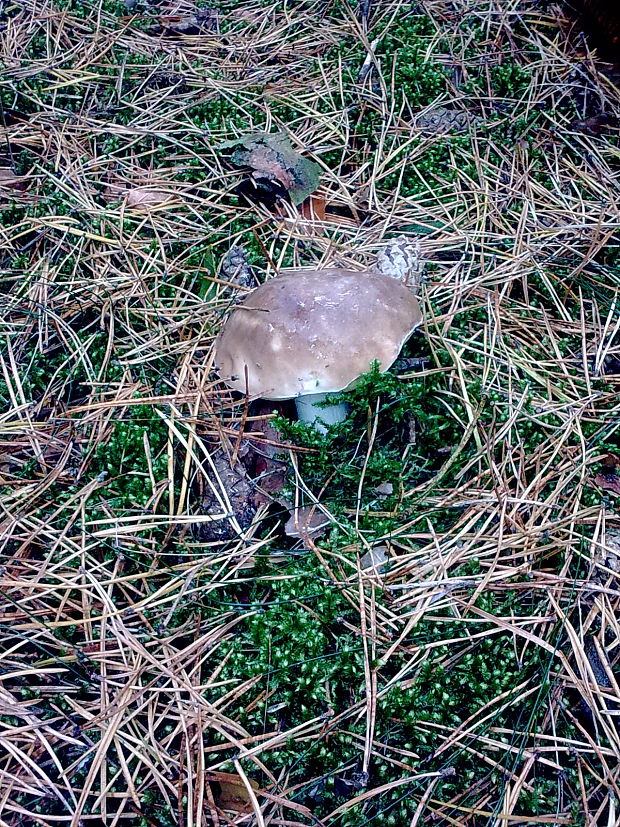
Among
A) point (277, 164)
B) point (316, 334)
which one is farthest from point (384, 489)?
point (277, 164)

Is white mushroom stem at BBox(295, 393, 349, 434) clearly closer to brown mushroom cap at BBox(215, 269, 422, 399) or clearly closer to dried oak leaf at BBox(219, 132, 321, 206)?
brown mushroom cap at BBox(215, 269, 422, 399)

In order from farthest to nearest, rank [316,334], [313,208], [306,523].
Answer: [313,208] < [306,523] < [316,334]

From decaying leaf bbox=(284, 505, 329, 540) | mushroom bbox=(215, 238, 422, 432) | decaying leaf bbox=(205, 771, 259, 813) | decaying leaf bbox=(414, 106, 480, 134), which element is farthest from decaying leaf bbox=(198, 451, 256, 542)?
decaying leaf bbox=(414, 106, 480, 134)

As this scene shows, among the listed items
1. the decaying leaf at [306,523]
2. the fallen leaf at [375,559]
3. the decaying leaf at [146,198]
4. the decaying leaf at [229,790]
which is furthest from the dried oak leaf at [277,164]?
the decaying leaf at [229,790]

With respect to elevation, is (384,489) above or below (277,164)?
below

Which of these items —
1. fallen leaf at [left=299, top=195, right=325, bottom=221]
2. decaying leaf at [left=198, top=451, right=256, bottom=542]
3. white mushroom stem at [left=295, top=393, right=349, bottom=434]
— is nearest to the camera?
decaying leaf at [left=198, top=451, right=256, bottom=542]

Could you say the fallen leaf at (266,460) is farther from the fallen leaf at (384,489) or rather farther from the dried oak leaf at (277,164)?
the dried oak leaf at (277,164)

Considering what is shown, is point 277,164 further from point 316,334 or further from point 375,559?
point 375,559
